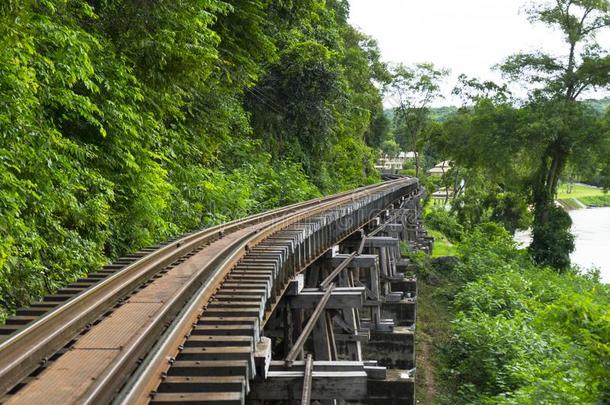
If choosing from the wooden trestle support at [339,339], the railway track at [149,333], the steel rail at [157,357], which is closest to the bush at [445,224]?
the wooden trestle support at [339,339]

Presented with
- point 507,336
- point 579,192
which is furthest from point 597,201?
point 507,336

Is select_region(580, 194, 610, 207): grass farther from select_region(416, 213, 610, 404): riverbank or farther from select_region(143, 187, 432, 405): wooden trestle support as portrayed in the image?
select_region(143, 187, 432, 405): wooden trestle support

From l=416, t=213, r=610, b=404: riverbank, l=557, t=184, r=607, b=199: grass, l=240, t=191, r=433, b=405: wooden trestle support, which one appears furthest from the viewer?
l=557, t=184, r=607, b=199: grass

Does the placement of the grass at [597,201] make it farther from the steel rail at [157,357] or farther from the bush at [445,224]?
the steel rail at [157,357]

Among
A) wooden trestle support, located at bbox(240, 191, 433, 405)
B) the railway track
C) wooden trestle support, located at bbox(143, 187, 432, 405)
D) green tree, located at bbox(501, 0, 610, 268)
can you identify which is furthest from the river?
the railway track

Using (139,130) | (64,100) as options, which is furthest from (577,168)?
(64,100)

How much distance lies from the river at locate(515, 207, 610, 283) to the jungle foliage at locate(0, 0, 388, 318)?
62.9 feet

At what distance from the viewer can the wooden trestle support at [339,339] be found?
181 inches

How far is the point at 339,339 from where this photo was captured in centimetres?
941

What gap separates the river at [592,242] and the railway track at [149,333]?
24543 millimetres

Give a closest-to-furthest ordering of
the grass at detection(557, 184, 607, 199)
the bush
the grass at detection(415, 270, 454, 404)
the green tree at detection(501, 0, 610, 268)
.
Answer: the grass at detection(415, 270, 454, 404), the green tree at detection(501, 0, 610, 268), the bush, the grass at detection(557, 184, 607, 199)

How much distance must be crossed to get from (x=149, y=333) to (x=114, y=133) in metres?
5.50

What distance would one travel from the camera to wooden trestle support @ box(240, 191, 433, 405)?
4586 mm

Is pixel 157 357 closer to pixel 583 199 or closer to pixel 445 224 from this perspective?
pixel 445 224
